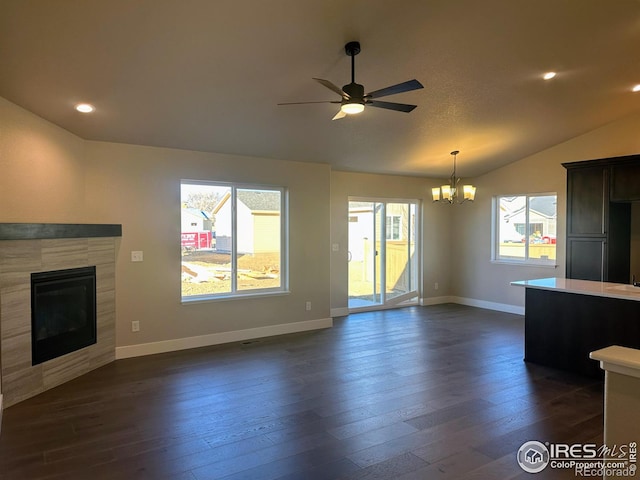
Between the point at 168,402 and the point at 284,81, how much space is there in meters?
3.05

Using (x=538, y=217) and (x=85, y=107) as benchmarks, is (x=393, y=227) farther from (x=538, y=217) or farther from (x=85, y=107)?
(x=85, y=107)

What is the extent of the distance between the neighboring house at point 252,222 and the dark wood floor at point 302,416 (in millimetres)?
1459

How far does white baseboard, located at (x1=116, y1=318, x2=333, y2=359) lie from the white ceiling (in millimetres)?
2451

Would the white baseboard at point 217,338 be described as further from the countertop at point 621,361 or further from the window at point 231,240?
the countertop at point 621,361

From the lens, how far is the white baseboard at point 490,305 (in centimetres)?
719

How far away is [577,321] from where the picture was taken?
4137mm

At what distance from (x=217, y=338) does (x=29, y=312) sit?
7.29 ft

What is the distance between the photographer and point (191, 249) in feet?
17.2

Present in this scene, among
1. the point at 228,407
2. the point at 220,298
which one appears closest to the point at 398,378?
the point at 228,407

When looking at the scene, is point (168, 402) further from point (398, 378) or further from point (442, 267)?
point (442, 267)

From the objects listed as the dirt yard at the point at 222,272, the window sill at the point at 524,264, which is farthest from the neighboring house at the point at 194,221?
the window sill at the point at 524,264

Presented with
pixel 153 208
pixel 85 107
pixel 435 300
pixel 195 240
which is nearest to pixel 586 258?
pixel 435 300

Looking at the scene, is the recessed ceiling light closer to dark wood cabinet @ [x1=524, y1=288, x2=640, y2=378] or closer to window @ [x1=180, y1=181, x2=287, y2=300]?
window @ [x1=180, y1=181, x2=287, y2=300]

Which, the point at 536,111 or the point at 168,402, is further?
the point at 536,111
